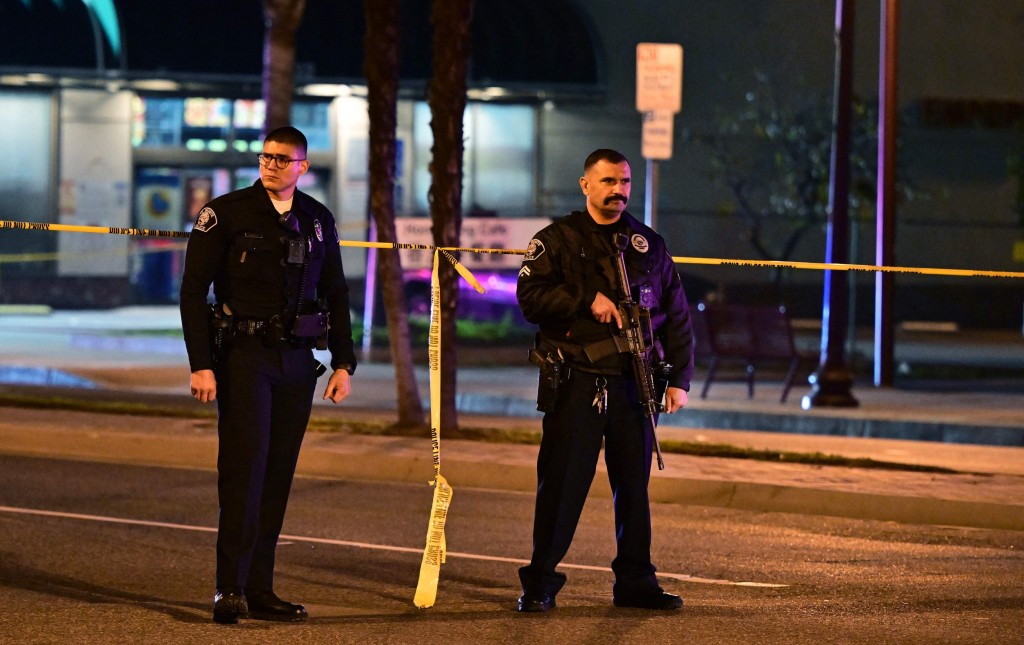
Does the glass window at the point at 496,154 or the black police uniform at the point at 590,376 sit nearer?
the black police uniform at the point at 590,376

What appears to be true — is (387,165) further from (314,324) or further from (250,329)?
(250,329)

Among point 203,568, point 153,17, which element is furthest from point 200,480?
point 153,17

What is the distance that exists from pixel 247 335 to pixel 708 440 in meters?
7.34

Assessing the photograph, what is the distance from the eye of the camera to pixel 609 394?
22.4 feet

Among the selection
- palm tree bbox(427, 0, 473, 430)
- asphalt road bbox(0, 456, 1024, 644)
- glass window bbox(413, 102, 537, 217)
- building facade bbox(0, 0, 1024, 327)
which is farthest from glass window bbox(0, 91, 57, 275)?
asphalt road bbox(0, 456, 1024, 644)

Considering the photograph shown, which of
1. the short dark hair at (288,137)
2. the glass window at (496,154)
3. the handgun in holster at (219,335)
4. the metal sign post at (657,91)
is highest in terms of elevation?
the glass window at (496,154)

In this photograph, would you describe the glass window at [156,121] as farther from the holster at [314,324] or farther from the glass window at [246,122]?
the holster at [314,324]

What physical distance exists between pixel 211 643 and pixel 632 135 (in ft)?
82.9

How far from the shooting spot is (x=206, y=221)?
6.46 meters

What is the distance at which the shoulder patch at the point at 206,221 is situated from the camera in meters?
6.46

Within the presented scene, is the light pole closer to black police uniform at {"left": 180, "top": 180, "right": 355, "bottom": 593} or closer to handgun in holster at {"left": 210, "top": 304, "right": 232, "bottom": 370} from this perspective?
black police uniform at {"left": 180, "top": 180, "right": 355, "bottom": 593}

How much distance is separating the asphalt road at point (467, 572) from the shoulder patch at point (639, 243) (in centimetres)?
152

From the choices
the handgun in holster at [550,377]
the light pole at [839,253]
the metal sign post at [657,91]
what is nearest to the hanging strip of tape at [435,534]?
the handgun in holster at [550,377]

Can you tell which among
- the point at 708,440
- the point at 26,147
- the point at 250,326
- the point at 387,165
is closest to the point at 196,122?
the point at 26,147
